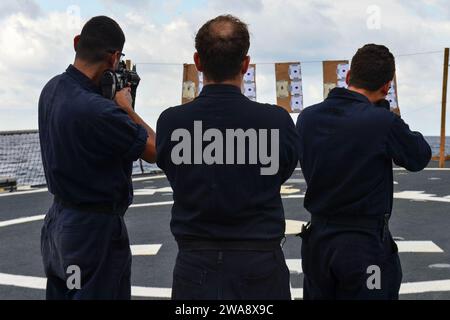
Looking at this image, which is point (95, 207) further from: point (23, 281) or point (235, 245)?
point (23, 281)

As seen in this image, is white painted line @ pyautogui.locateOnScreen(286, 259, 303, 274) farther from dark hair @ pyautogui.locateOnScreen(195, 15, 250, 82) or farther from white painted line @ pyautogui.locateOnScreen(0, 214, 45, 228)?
white painted line @ pyautogui.locateOnScreen(0, 214, 45, 228)

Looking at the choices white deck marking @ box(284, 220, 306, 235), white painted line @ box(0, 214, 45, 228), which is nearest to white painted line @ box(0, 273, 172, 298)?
white deck marking @ box(284, 220, 306, 235)

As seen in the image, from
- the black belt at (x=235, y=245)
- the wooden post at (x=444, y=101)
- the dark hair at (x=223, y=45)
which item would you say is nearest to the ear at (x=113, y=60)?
the dark hair at (x=223, y=45)

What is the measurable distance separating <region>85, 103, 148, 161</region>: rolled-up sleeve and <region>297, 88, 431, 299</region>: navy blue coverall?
0.94 meters

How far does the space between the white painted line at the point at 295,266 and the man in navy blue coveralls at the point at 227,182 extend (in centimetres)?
477

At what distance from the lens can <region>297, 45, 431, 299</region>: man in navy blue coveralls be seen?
3.92 meters

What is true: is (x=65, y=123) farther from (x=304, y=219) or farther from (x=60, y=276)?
(x=304, y=219)

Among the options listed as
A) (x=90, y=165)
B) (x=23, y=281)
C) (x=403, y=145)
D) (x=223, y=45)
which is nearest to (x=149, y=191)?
(x=23, y=281)

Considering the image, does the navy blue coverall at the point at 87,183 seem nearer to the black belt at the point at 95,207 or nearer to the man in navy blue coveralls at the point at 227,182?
the black belt at the point at 95,207

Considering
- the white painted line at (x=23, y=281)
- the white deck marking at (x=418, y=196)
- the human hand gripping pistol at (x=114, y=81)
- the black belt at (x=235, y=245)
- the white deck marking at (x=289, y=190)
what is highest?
the human hand gripping pistol at (x=114, y=81)

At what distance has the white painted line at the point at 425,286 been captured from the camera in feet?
22.9

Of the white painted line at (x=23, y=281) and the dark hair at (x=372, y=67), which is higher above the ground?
the dark hair at (x=372, y=67)
